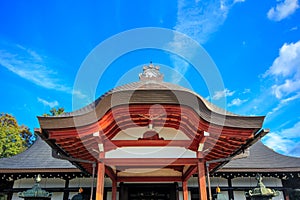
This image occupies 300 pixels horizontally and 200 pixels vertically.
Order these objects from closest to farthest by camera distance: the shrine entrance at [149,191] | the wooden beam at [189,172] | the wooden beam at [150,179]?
the wooden beam at [189,172] < the wooden beam at [150,179] < the shrine entrance at [149,191]


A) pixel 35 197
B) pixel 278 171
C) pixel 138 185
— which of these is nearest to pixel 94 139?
pixel 35 197

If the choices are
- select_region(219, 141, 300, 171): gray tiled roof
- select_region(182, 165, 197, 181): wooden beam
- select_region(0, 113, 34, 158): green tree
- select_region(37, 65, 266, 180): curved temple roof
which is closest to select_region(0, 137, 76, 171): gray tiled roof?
select_region(182, 165, 197, 181): wooden beam

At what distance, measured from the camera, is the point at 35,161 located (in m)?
8.13

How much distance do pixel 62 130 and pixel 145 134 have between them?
150 cm

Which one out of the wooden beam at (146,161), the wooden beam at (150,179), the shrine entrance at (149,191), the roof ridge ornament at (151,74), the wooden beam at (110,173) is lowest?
the shrine entrance at (149,191)

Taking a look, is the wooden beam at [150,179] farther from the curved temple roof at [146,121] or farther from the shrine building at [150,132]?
the curved temple roof at [146,121]

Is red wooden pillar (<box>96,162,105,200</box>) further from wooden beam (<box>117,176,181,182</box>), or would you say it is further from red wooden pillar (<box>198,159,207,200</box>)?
wooden beam (<box>117,176,181,182</box>)

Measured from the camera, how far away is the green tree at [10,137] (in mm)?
17219

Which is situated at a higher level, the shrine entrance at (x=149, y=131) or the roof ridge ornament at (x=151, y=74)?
the roof ridge ornament at (x=151, y=74)

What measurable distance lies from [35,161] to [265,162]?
7492 millimetres

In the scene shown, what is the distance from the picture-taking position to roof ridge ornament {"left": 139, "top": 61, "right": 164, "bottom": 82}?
6.89 metres

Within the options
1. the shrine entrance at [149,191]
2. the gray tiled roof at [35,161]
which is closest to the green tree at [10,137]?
the gray tiled roof at [35,161]

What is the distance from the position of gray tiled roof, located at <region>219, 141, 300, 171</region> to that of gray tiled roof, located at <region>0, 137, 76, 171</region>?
5010mm

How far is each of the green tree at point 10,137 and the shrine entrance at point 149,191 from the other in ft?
43.5
